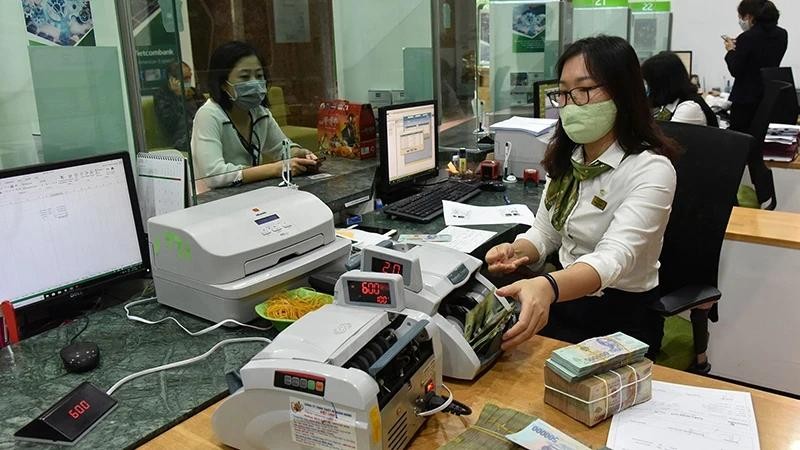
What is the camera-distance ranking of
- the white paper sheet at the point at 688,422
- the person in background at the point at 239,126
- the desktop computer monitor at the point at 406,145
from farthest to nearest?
the desktop computer monitor at the point at 406,145, the person in background at the point at 239,126, the white paper sheet at the point at 688,422

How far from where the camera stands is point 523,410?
1.24 m

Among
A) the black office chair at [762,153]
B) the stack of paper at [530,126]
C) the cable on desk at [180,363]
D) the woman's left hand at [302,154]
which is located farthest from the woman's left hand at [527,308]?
the black office chair at [762,153]

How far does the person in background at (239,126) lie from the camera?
2506 millimetres

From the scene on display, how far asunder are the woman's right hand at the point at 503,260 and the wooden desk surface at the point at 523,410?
1.28ft

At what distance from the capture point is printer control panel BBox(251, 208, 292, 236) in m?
1.61

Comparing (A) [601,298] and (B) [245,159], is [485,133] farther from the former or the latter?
(A) [601,298]

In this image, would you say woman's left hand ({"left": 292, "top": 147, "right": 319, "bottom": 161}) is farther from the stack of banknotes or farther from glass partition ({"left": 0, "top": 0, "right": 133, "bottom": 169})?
the stack of banknotes

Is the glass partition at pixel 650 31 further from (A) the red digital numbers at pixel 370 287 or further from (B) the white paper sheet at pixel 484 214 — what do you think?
(A) the red digital numbers at pixel 370 287

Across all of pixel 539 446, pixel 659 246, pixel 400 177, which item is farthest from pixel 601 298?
pixel 400 177

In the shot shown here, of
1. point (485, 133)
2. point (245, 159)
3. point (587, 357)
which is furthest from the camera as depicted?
point (485, 133)

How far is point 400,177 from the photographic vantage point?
275 cm

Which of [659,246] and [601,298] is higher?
[659,246]

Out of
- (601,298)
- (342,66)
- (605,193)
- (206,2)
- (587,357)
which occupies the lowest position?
(601,298)

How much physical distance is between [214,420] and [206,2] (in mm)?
2435
